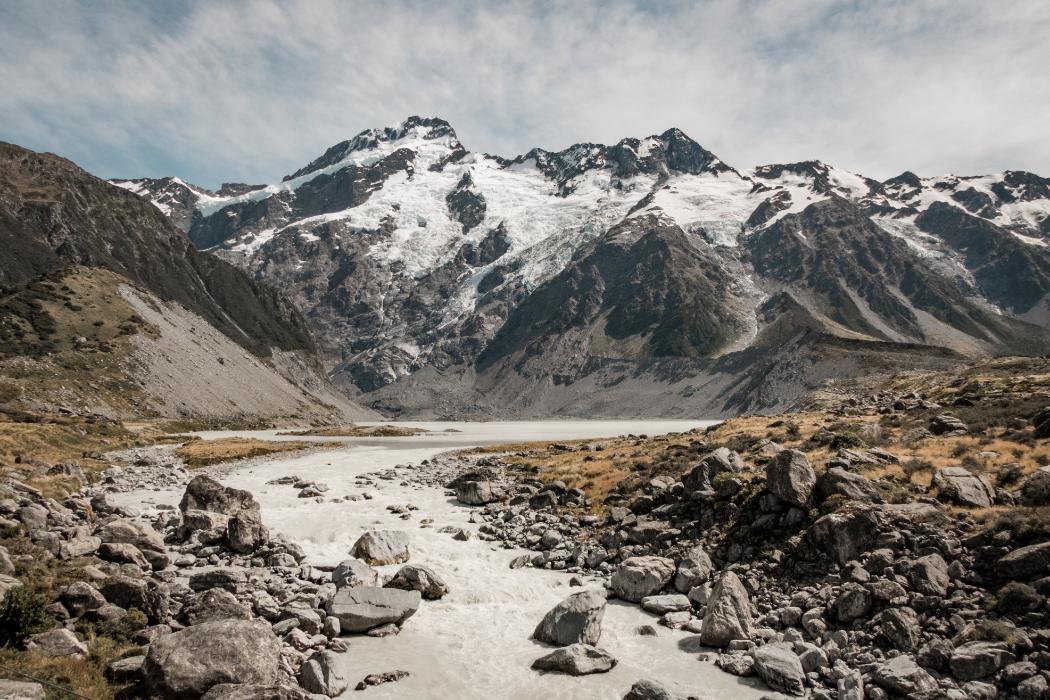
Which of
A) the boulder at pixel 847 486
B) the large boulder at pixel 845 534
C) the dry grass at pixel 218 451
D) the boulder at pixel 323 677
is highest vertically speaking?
the boulder at pixel 847 486

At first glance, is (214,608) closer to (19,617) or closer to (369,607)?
(19,617)

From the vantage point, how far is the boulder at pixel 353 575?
25562 millimetres

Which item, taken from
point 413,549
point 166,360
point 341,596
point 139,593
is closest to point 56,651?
point 139,593

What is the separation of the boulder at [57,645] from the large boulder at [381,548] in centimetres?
1493

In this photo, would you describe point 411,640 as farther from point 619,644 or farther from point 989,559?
point 989,559

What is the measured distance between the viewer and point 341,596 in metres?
23.4

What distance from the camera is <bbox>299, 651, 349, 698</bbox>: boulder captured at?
17.3m

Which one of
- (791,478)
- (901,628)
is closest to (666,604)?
(901,628)

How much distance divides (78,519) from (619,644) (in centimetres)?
2520

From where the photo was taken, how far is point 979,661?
18.0 metres

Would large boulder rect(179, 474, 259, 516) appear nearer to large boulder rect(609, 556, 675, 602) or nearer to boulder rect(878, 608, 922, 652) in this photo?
large boulder rect(609, 556, 675, 602)

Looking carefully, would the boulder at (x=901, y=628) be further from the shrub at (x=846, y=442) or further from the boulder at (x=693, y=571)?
the shrub at (x=846, y=442)

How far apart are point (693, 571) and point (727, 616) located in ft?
15.5

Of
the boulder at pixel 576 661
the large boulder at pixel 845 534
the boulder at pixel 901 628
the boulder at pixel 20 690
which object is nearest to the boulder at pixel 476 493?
the large boulder at pixel 845 534
